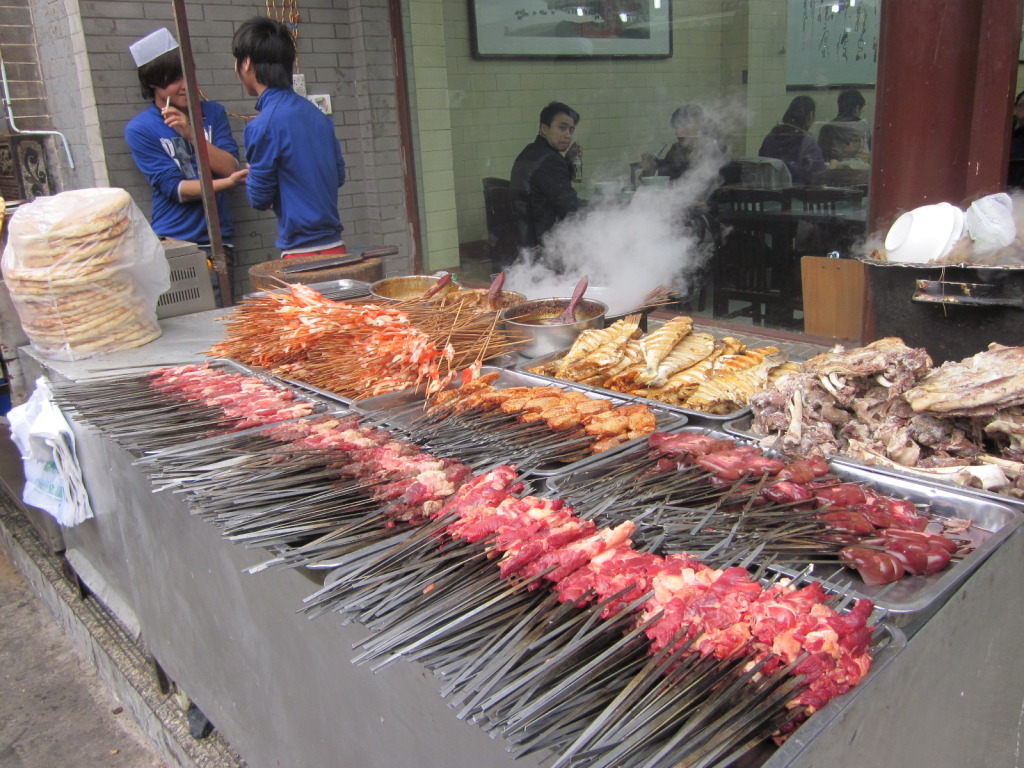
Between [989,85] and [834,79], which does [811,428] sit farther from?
[834,79]

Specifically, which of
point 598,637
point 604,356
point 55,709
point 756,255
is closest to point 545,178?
point 756,255

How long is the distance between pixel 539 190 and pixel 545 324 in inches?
154

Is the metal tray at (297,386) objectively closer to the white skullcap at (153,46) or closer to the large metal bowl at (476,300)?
the large metal bowl at (476,300)

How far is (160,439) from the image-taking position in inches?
107

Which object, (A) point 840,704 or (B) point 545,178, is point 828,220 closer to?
(B) point 545,178

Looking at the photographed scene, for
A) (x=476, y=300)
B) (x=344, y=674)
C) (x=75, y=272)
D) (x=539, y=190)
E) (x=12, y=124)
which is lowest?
(x=344, y=674)

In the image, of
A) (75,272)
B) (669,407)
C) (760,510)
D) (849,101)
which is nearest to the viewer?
(760,510)

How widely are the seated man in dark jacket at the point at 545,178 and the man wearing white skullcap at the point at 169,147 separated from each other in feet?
8.52

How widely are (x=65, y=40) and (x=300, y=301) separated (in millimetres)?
5065

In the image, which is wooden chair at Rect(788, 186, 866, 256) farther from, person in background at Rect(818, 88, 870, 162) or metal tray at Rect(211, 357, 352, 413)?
metal tray at Rect(211, 357, 352, 413)

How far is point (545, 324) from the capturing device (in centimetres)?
365

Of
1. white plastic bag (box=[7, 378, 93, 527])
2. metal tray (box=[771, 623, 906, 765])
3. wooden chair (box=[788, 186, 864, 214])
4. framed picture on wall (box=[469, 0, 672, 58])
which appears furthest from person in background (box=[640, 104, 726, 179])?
metal tray (box=[771, 623, 906, 765])

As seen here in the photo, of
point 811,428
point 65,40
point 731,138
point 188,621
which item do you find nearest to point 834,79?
point 731,138

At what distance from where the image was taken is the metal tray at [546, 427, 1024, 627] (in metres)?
1.60
